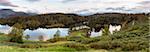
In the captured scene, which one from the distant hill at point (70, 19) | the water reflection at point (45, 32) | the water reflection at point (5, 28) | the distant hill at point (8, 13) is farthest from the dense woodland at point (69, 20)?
the distant hill at point (8, 13)

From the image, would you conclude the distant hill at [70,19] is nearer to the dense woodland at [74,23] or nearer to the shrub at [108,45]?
the dense woodland at [74,23]

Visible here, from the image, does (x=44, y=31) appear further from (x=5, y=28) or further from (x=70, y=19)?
(x=5, y=28)

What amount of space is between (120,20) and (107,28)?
5198 mm

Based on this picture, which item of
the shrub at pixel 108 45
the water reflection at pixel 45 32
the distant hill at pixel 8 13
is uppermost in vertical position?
the shrub at pixel 108 45

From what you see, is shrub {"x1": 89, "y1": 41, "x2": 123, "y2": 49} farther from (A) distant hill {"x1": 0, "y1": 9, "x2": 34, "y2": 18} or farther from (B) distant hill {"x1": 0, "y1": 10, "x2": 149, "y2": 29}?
(A) distant hill {"x1": 0, "y1": 9, "x2": 34, "y2": 18}

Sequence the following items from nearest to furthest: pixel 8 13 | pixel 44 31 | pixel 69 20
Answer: pixel 44 31, pixel 69 20, pixel 8 13

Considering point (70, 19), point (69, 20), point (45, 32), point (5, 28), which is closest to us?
point (5, 28)

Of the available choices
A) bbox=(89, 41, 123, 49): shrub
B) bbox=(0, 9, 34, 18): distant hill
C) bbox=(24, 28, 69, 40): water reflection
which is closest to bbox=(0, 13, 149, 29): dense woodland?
bbox=(24, 28, 69, 40): water reflection

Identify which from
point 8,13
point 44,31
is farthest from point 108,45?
point 8,13

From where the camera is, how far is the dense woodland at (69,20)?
57.9m

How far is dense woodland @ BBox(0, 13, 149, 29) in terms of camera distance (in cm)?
5794

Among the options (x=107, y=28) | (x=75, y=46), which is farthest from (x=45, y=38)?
(x=75, y=46)

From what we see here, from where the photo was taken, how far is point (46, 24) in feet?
193

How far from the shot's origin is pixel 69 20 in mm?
60312
